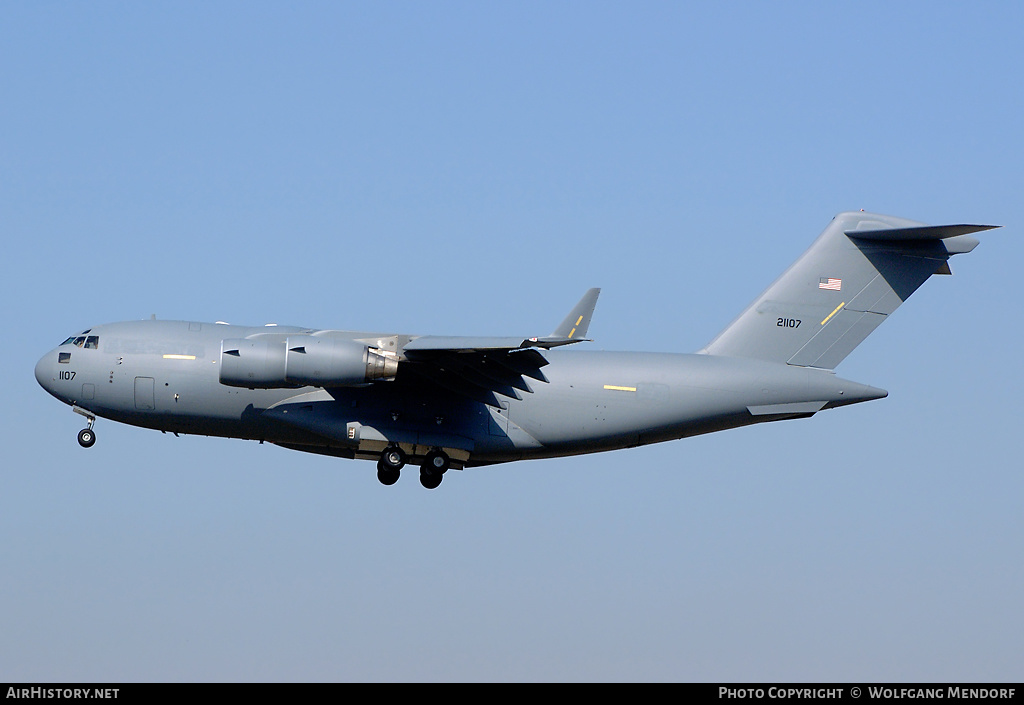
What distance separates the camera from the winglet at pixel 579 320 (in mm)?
15320

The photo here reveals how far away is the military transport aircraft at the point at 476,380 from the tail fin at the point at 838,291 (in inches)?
0.8

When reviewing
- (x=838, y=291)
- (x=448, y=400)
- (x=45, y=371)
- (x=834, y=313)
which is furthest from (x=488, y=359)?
(x=45, y=371)

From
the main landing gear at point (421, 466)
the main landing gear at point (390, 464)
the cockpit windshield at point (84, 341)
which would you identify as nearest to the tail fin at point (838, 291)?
the main landing gear at point (421, 466)

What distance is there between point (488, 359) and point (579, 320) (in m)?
1.59

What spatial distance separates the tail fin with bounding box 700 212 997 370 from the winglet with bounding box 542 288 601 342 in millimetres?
3631

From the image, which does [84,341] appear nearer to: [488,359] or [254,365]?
[254,365]

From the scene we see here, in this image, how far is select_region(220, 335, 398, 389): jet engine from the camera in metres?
16.2

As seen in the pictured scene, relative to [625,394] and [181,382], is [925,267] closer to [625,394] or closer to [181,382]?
[625,394]

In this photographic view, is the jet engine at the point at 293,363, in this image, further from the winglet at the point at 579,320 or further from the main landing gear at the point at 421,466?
the winglet at the point at 579,320

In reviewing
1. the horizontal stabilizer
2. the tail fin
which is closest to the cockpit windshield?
the tail fin

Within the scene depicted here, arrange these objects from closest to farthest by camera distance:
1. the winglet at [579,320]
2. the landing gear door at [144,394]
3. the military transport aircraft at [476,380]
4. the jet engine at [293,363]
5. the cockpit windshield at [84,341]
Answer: the winglet at [579,320] < the jet engine at [293,363] < the military transport aircraft at [476,380] < the landing gear door at [144,394] < the cockpit windshield at [84,341]
